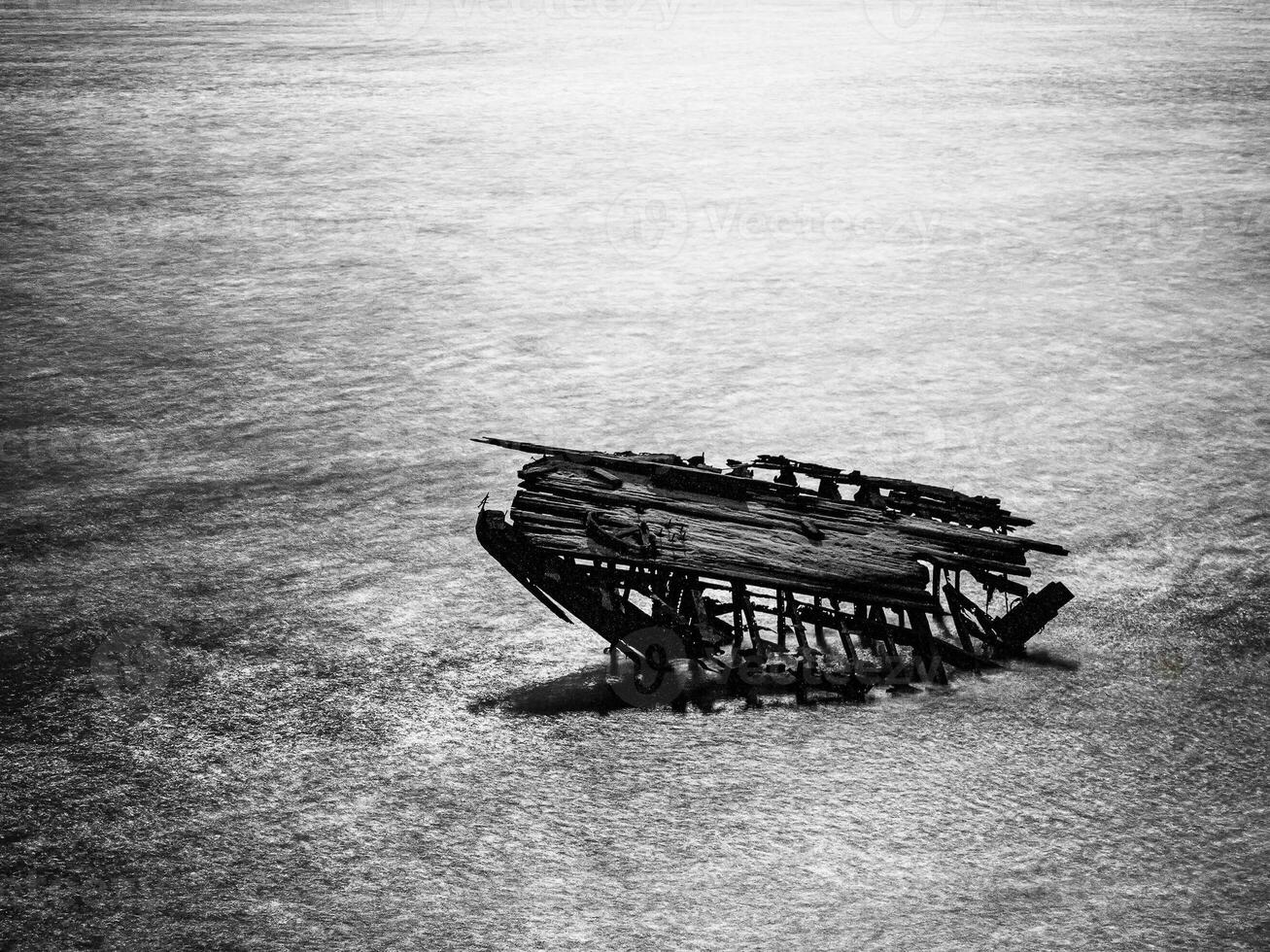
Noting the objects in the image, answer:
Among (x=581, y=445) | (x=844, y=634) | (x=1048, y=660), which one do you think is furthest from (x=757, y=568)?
(x=581, y=445)

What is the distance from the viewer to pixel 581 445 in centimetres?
1452

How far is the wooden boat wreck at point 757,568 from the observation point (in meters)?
9.63

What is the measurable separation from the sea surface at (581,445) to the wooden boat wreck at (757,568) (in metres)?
0.38

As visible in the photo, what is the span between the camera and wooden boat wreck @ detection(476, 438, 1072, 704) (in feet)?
31.6

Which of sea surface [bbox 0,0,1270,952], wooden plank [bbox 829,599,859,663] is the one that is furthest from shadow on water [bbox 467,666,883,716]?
wooden plank [bbox 829,599,859,663]

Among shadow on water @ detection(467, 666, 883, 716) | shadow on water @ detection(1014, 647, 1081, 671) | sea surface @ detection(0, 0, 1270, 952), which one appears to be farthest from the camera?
shadow on water @ detection(1014, 647, 1081, 671)

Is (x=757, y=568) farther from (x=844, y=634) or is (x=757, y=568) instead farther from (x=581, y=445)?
(x=581, y=445)

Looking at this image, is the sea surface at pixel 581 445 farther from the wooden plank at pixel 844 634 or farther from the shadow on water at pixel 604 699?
the wooden plank at pixel 844 634

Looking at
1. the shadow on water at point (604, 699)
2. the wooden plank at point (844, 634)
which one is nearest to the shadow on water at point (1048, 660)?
the shadow on water at point (604, 699)

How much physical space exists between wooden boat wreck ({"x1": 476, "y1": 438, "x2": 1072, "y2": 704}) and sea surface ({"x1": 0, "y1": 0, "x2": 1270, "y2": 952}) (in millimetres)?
384

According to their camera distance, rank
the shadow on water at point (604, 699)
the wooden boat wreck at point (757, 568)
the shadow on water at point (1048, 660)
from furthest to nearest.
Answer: the shadow on water at point (1048, 660) → the shadow on water at point (604, 699) → the wooden boat wreck at point (757, 568)

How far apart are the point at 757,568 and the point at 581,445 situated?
5.19 metres

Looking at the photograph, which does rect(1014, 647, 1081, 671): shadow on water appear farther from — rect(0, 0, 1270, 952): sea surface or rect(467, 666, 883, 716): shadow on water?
rect(467, 666, 883, 716): shadow on water

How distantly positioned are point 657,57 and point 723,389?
2797 centimetres
